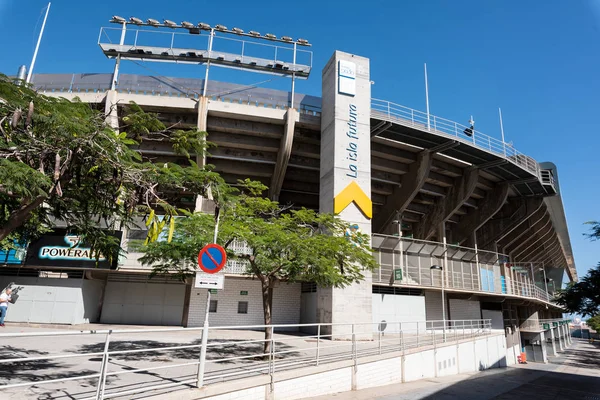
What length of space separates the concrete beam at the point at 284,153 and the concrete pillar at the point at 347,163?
1960mm

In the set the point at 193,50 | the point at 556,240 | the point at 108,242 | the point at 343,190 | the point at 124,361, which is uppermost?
the point at 193,50

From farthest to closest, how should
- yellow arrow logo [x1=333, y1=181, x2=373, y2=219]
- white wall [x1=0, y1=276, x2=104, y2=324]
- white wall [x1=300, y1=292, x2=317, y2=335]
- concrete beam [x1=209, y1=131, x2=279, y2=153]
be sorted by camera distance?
concrete beam [x1=209, y1=131, x2=279, y2=153], white wall [x1=300, y1=292, x2=317, y2=335], yellow arrow logo [x1=333, y1=181, x2=373, y2=219], white wall [x1=0, y1=276, x2=104, y2=324]

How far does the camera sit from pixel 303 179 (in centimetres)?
2586

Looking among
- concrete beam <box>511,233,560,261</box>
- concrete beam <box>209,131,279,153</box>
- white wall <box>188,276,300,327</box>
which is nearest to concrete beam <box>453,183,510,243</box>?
concrete beam <box>511,233,560,261</box>

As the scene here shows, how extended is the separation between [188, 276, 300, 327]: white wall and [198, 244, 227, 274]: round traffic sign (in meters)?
14.1

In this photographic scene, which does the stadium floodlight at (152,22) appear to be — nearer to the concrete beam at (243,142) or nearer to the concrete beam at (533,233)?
the concrete beam at (243,142)

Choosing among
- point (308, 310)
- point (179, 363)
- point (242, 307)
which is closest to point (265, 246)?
point (179, 363)

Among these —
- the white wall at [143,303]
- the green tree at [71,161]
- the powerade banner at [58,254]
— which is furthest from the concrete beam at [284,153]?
the green tree at [71,161]

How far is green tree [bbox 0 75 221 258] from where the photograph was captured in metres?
5.89

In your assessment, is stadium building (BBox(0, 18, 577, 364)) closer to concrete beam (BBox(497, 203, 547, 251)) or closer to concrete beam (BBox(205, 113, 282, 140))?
concrete beam (BBox(205, 113, 282, 140))

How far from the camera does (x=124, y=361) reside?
9258mm

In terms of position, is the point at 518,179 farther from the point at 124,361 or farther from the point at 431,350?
the point at 124,361

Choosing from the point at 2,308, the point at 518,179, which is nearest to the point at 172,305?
the point at 2,308

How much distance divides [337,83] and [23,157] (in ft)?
56.6
